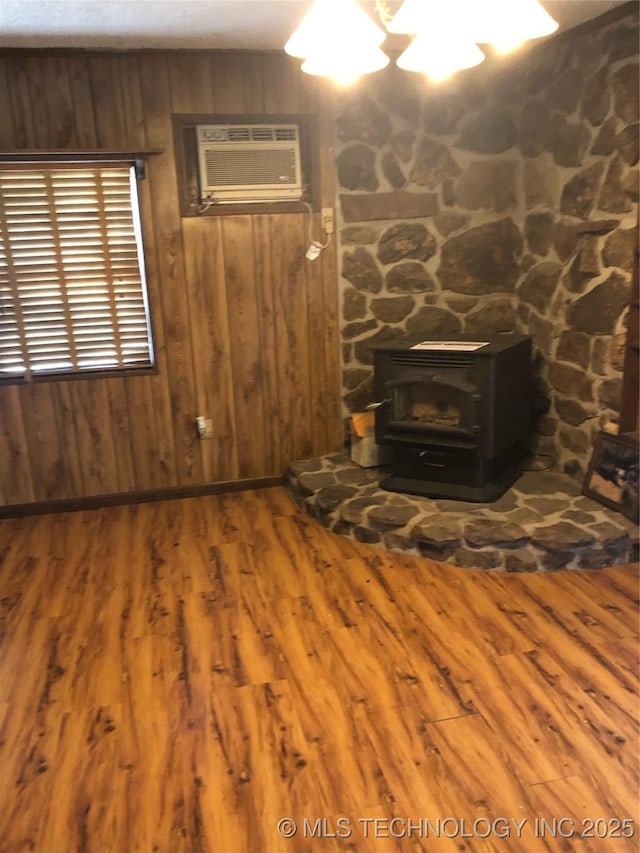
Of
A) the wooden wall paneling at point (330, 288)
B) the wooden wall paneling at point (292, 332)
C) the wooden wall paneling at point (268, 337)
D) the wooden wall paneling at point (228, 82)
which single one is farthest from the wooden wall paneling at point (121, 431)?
the wooden wall paneling at point (228, 82)

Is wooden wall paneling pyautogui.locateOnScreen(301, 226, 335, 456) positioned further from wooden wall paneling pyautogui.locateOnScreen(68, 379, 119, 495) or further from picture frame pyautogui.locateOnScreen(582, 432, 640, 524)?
picture frame pyautogui.locateOnScreen(582, 432, 640, 524)

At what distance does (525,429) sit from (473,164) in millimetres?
1504

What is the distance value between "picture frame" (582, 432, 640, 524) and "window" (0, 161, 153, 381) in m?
2.39

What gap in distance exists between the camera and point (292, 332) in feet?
12.4

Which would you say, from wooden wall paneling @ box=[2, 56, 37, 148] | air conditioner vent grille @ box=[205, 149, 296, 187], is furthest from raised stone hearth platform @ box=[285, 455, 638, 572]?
wooden wall paneling @ box=[2, 56, 37, 148]

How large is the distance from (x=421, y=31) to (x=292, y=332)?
2367 mm

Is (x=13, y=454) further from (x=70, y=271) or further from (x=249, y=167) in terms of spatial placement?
(x=249, y=167)

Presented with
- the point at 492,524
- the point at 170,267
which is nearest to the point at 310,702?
the point at 492,524

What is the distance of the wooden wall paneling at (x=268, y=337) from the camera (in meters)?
3.63

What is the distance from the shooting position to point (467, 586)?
2.83m

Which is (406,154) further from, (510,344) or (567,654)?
(567,654)

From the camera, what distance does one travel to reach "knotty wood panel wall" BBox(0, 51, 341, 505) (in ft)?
10.8

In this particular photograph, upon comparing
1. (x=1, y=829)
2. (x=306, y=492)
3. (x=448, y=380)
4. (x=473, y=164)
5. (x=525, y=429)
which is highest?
(x=473, y=164)

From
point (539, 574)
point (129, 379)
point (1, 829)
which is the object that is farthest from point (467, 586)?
point (129, 379)
